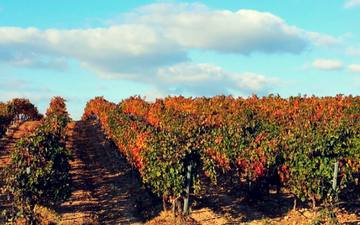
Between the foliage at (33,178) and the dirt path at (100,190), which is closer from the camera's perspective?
the foliage at (33,178)

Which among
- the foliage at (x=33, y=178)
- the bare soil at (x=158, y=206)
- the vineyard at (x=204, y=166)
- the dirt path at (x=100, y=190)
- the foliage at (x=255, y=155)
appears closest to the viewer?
the foliage at (x=33, y=178)

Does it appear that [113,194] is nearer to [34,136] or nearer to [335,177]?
[34,136]

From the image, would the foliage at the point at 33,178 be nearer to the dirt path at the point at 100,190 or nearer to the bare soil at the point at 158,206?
the bare soil at the point at 158,206

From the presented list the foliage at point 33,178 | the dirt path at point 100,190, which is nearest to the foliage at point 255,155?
the dirt path at point 100,190

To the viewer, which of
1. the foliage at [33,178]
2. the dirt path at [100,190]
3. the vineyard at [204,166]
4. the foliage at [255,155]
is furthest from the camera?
the dirt path at [100,190]

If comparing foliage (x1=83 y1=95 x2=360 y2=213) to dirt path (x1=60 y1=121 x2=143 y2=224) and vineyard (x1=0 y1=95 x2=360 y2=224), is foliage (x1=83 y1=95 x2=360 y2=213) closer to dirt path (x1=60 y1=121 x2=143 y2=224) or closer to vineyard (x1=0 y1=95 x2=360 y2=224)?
vineyard (x1=0 y1=95 x2=360 y2=224)

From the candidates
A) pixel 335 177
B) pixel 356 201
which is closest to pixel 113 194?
pixel 335 177

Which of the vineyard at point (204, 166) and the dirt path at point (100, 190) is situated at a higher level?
the vineyard at point (204, 166)

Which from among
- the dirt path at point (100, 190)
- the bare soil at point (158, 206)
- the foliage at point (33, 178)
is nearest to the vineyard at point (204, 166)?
the foliage at point (33, 178)

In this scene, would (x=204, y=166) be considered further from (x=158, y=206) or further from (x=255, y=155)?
(x=158, y=206)

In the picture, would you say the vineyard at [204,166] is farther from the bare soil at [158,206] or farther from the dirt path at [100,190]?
the dirt path at [100,190]

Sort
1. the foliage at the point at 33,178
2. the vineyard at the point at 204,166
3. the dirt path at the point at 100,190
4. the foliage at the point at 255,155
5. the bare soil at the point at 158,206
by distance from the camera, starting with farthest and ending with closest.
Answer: the dirt path at the point at 100,190 < the bare soil at the point at 158,206 < the foliage at the point at 255,155 < the vineyard at the point at 204,166 < the foliage at the point at 33,178

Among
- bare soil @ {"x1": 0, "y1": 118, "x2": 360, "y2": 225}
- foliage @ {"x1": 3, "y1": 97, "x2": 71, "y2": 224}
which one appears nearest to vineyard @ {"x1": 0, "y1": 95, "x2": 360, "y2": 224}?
foliage @ {"x1": 3, "y1": 97, "x2": 71, "y2": 224}

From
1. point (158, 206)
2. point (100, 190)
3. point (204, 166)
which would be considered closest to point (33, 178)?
point (158, 206)
